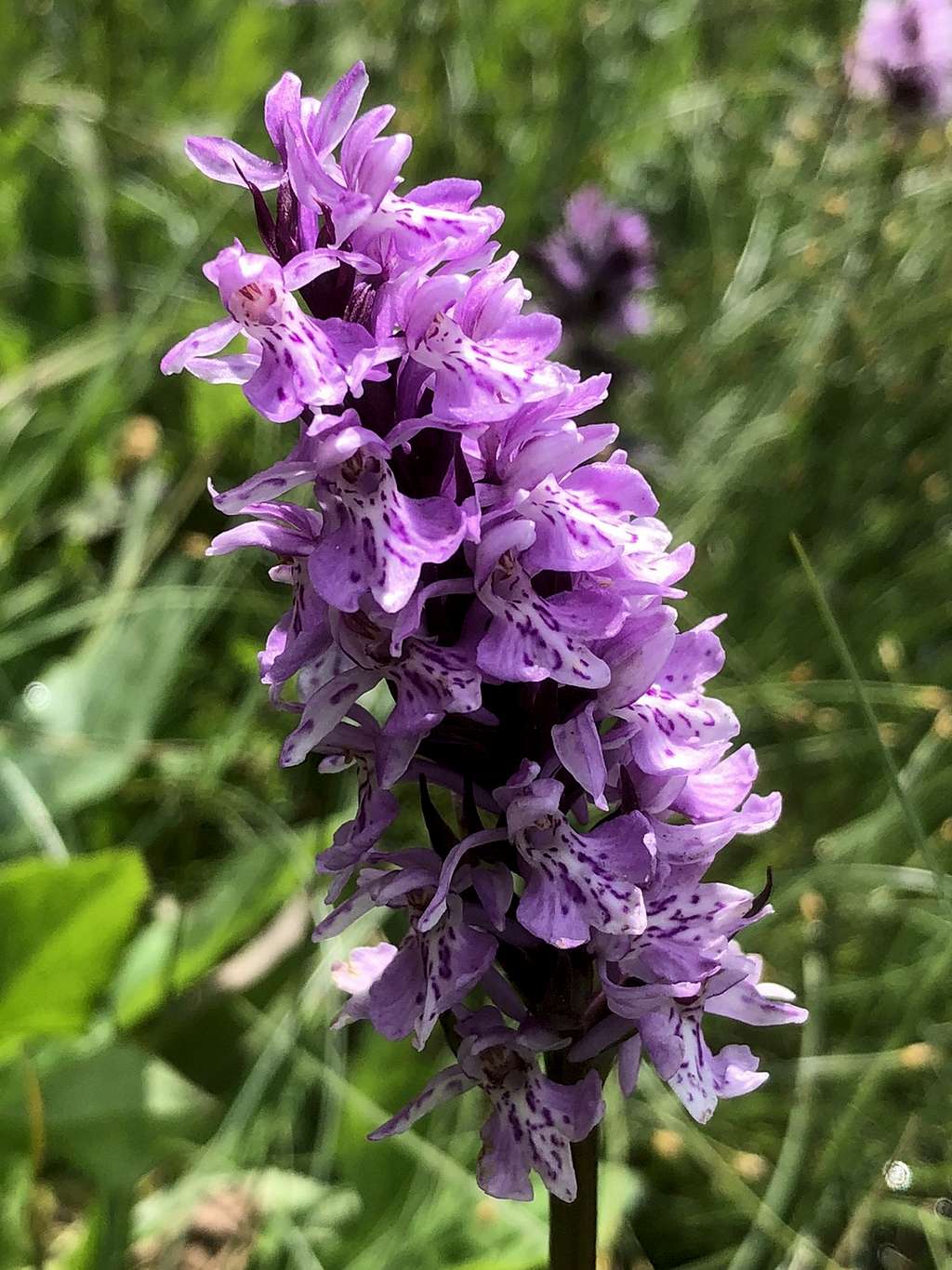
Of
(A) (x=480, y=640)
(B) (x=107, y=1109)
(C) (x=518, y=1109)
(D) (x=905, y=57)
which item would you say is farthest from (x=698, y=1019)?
(D) (x=905, y=57)

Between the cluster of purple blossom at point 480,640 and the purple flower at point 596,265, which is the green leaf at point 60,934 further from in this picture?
the purple flower at point 596,265

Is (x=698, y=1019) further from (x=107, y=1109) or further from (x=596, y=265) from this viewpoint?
(x=596, y=265)

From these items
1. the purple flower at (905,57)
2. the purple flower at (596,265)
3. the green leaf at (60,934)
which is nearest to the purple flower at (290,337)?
the green leaf at (60,934)

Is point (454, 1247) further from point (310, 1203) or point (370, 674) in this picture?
point (370, 674)

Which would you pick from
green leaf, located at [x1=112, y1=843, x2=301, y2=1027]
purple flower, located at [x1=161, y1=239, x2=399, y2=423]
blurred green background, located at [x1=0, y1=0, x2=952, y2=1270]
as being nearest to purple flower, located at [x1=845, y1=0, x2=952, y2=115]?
A: blurred green background, located at [x1=0, y1=0, x2=952, y2=1270]

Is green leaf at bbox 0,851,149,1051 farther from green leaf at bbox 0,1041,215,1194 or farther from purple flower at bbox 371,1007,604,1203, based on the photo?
purple flower at bbox 371,1007,604,1203

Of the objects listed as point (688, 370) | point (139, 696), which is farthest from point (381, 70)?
point (139, 696)
